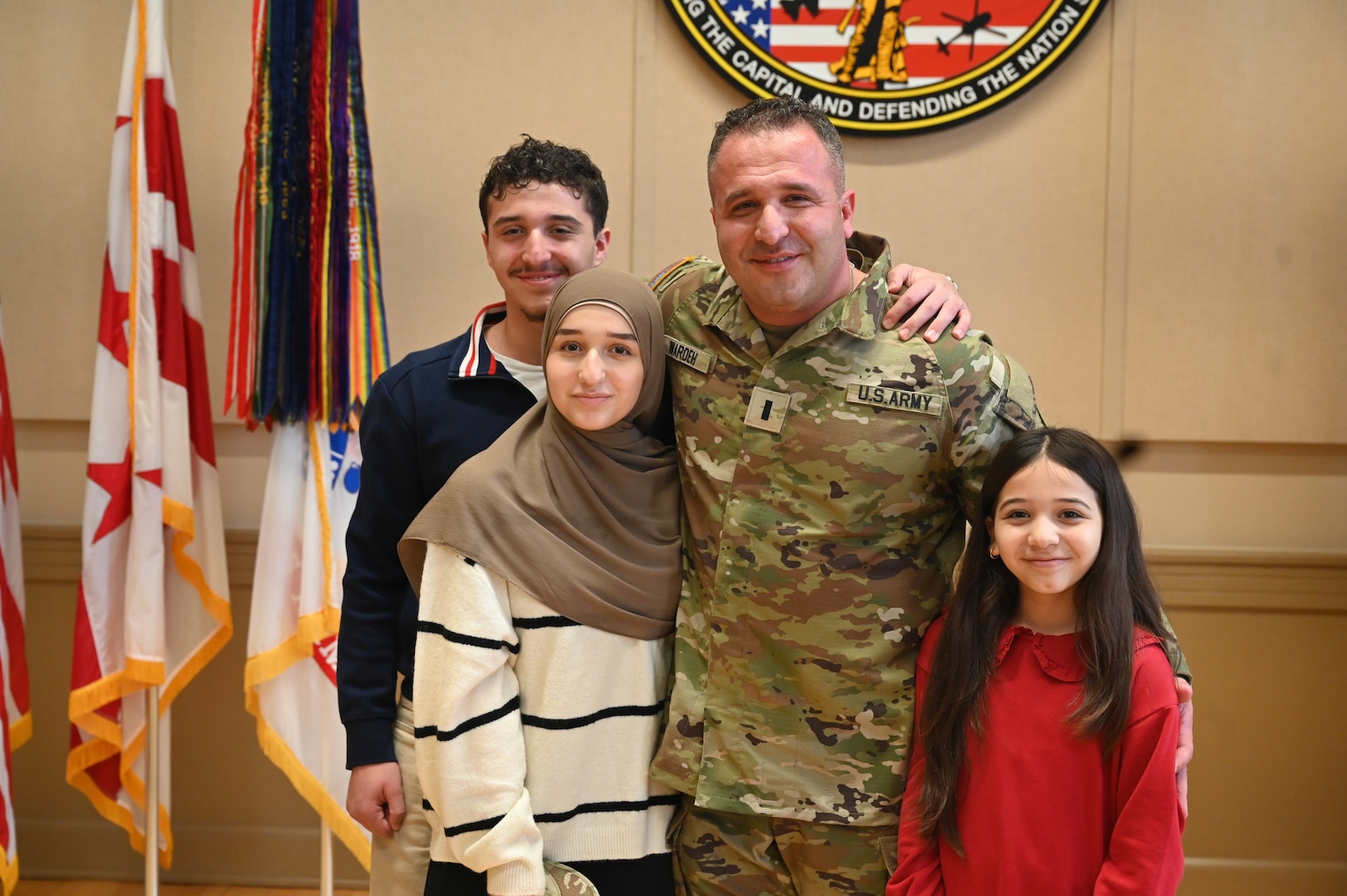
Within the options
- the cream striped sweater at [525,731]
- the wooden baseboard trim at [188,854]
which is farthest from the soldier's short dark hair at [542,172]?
the wooden baseboard trim at [188,854]

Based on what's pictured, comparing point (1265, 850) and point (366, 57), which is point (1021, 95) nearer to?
point (366, 57)

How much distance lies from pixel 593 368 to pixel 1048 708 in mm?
800

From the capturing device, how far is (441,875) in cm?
157

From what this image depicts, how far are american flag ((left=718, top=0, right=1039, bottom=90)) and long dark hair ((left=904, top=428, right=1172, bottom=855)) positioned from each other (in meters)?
1.63

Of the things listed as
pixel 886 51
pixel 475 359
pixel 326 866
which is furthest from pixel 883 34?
pixel 326 866

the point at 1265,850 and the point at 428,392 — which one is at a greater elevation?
the point at 428,392

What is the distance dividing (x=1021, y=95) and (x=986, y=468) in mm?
1647

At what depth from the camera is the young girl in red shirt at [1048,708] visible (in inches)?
56.4

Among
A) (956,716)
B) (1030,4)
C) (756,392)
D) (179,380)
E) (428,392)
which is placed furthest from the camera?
(1030,4)

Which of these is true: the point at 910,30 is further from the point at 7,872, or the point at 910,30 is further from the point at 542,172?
the point at 7,872

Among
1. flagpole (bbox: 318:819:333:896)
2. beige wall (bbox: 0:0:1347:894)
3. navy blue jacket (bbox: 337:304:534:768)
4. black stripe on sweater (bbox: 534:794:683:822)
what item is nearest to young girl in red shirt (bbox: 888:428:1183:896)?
black stripe on sweater (bbox: 534:794:683:822)

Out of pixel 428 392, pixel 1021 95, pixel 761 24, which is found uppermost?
pixel 761 24

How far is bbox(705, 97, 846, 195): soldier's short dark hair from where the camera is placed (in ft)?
5.19

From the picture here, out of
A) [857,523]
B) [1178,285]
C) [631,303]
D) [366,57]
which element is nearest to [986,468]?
[857,523]
